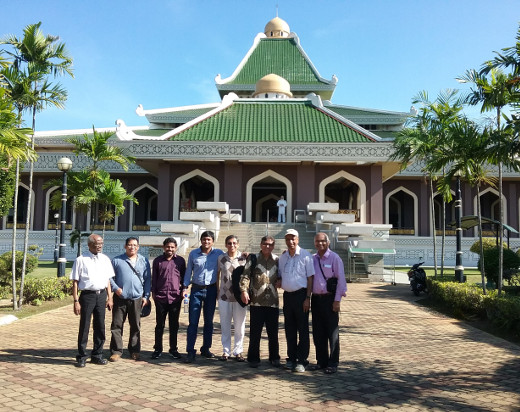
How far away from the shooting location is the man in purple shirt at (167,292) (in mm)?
5562

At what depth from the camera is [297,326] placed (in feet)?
17.5

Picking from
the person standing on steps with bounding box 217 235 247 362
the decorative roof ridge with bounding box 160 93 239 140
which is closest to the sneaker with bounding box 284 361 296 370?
the person standing on steps with bounding box 217 235 247 362

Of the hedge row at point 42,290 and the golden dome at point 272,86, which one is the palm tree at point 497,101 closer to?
the hedge row at point 42,290

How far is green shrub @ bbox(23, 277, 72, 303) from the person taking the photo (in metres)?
9.71

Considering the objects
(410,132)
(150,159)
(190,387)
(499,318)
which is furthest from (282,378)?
(150,159)

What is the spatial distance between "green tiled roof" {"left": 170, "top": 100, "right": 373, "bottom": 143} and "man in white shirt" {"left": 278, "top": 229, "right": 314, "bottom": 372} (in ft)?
47.8

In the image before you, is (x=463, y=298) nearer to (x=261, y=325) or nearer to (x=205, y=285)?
(x=261, y=325)

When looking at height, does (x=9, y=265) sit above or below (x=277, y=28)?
below

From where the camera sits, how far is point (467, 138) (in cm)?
870

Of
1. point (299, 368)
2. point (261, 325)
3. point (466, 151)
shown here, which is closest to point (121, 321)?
point (261, 325)

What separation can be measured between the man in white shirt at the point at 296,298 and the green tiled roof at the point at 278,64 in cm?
2609

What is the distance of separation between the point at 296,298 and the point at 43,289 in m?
6.76

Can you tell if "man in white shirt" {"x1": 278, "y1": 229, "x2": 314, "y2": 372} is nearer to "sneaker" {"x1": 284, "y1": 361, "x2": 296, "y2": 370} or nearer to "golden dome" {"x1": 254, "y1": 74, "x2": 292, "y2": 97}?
"sneaker" {"x1": 284, "y1": 361, "x2": 296, "y2": 370}

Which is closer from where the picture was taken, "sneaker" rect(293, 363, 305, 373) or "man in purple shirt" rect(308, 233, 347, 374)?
"sneaker" rect(293, 363, 305, 373)
